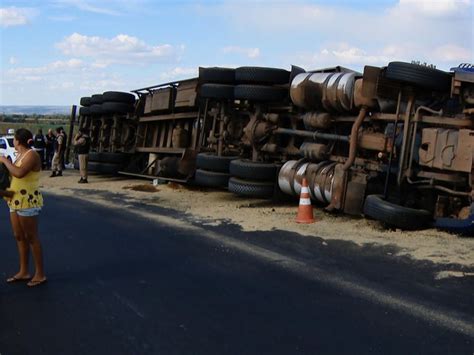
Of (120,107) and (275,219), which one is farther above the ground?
(120,107)

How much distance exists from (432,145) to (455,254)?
73.7 inches

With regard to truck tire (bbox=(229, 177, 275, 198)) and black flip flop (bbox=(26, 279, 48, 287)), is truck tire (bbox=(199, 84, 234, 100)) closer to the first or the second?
truck tire (bbox=(229, 177, 275, 198))

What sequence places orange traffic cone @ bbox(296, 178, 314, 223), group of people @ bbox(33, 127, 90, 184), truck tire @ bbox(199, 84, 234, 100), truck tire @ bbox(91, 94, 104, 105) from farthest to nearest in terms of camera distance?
truck tire @ bbox(91, 94, 104, 105) → group of people @ bbox(33, 127, 90, 184) → truck tire @ bbox(199, 84, 234, 100) → orange traffic cone @ bbox(296, 178, 314, 223)

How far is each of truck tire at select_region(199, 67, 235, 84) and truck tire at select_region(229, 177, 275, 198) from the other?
7.64ft

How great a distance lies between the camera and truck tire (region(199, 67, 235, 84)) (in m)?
11.4

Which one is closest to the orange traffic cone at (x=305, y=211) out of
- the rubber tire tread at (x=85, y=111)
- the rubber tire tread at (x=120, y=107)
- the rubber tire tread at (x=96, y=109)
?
the rubber tire tread at (x=120, y=107)

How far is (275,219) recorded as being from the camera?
347 inches

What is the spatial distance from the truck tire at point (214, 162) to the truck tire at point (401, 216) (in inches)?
156

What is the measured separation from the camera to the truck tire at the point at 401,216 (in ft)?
24.4

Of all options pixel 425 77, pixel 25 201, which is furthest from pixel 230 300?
pixel 425 77

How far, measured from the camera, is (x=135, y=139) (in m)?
16.2

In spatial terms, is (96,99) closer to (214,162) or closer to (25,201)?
(214,162)

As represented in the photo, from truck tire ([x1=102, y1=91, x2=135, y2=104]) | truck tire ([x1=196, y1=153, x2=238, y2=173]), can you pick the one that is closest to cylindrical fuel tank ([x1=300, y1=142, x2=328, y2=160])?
truck tire ([x1=196, y1=153, x2=238, y2=173])

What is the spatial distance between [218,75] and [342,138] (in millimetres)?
3405
